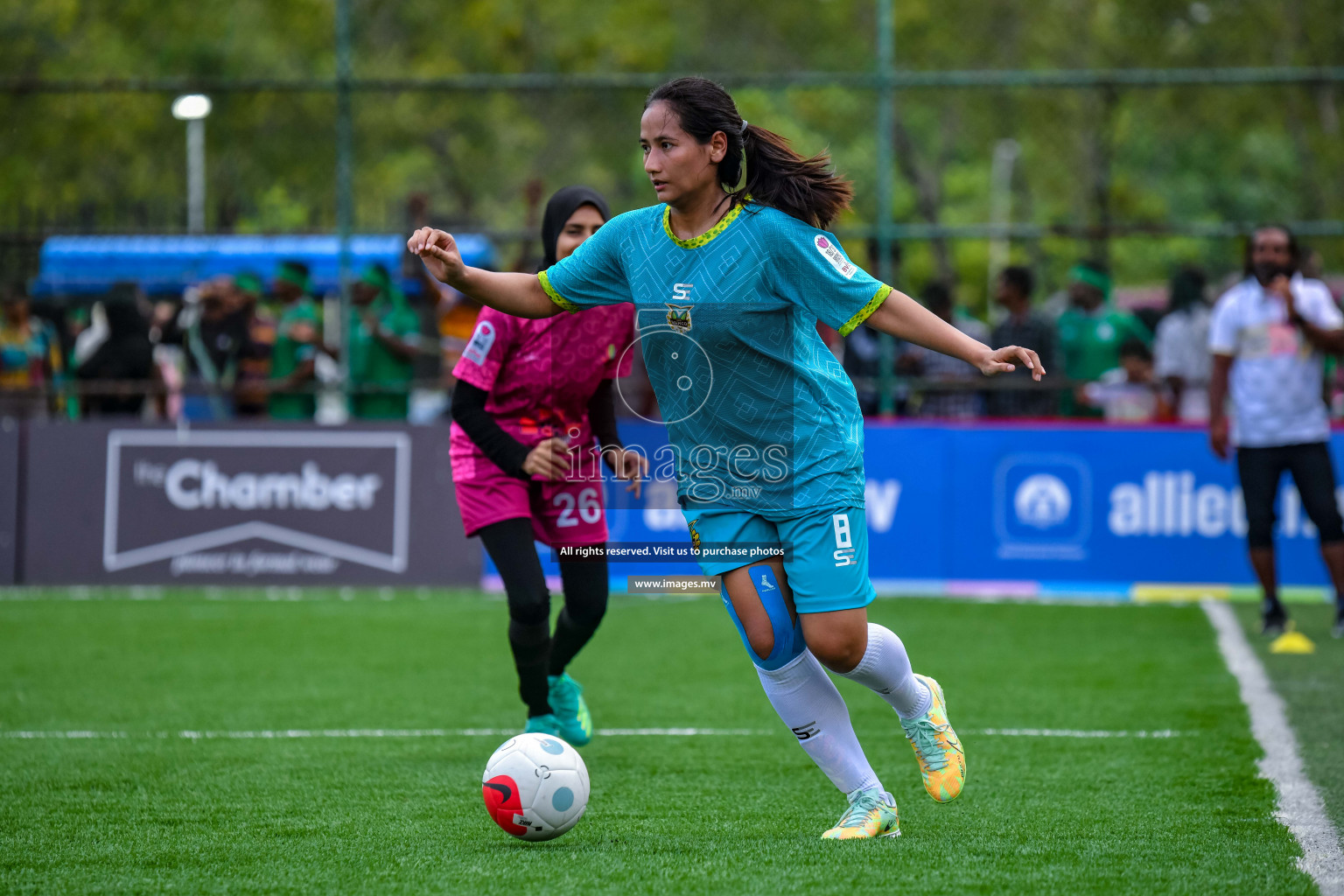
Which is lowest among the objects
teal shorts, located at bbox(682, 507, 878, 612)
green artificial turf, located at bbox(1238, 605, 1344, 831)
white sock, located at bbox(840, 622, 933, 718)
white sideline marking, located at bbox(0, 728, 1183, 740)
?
white sideline marking, located at bbox(0, 728, 1183, 740)

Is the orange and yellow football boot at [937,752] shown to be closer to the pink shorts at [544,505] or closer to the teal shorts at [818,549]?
the teal shorts at [818,549]

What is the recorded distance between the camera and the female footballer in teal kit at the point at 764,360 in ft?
13.8

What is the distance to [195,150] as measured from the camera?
12812 millimetres

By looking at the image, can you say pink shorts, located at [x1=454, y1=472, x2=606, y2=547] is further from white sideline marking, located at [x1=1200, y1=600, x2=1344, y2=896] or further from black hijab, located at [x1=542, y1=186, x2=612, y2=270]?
white sideline marking, located at [x1=1200, y1=600, x2=1344, y2=896]

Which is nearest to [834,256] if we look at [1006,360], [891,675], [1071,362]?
[1006,360]

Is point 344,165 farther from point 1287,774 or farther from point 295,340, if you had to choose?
point 1287,774

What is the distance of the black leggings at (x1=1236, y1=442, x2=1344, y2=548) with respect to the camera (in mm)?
9023

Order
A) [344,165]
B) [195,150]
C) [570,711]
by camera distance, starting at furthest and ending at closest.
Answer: [195,150]
[344,165]
[570,711]

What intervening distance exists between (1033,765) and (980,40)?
10077mm

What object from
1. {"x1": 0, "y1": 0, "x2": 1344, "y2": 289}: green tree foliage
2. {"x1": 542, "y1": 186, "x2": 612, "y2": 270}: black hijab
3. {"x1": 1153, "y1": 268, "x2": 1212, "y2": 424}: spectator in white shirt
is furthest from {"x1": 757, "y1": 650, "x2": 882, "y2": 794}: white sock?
{"x1": 1153, "y1": 268, "x2": 1212, "y2": 424}: spectator in white shirt

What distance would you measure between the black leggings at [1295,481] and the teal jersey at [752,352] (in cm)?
561

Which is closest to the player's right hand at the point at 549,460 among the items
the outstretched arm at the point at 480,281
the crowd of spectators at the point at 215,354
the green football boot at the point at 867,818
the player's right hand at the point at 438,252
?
the outstretched arm at the point at 480,281

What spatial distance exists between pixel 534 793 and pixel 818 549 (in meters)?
1.06

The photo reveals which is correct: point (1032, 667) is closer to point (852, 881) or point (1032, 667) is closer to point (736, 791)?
point (736, 791)
